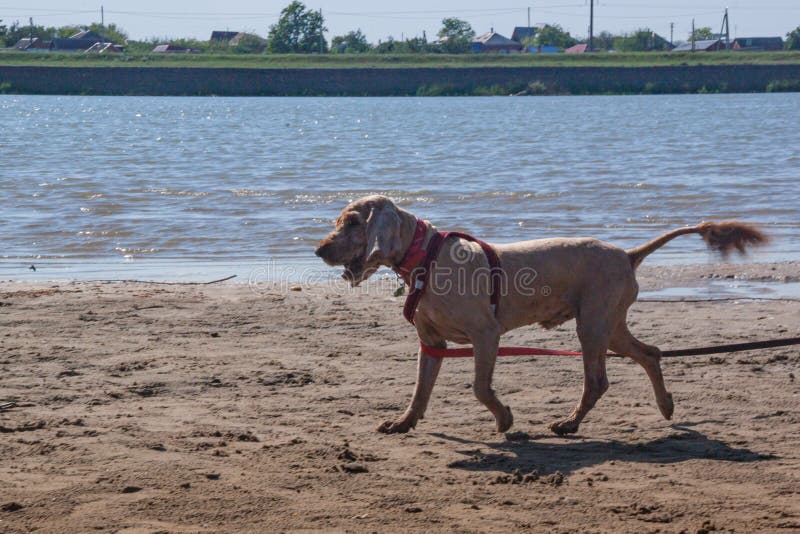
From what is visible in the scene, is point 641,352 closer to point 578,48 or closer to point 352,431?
point 352,431

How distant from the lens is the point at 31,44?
375ft

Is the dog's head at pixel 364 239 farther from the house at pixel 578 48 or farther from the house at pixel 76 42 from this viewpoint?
the house at pixel 578 48

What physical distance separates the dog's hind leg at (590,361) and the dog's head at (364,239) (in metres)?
1.13

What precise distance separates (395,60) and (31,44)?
4587 cm

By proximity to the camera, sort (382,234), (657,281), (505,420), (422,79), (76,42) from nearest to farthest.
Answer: (382,234)
(505,420)
(657,281)
(422,79)
(76,42)

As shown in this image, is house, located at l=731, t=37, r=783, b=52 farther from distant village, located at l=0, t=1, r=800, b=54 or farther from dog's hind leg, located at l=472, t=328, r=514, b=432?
dog's hind leg, located at l=472, t=328, r=514, b=432

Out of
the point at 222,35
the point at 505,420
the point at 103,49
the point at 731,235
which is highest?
the point at 222,35

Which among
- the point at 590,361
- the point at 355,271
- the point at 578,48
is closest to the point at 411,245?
the point at 355,271

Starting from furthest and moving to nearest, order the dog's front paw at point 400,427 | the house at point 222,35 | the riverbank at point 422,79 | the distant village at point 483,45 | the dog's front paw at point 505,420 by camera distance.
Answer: the house at point 222,35
the distant village at point 483,45
the riverbank at point 422,79
the dog's front paw at point 400,427
the dog's front paw at point 505,420

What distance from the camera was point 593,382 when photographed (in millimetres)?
5840

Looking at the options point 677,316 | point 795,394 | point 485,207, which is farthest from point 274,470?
point 485,207

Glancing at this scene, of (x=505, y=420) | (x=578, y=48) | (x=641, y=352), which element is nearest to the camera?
(x=505, y=420)

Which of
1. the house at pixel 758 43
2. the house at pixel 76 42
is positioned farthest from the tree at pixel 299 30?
the house at pixel 758 43

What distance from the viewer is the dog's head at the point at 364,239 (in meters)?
5.46
